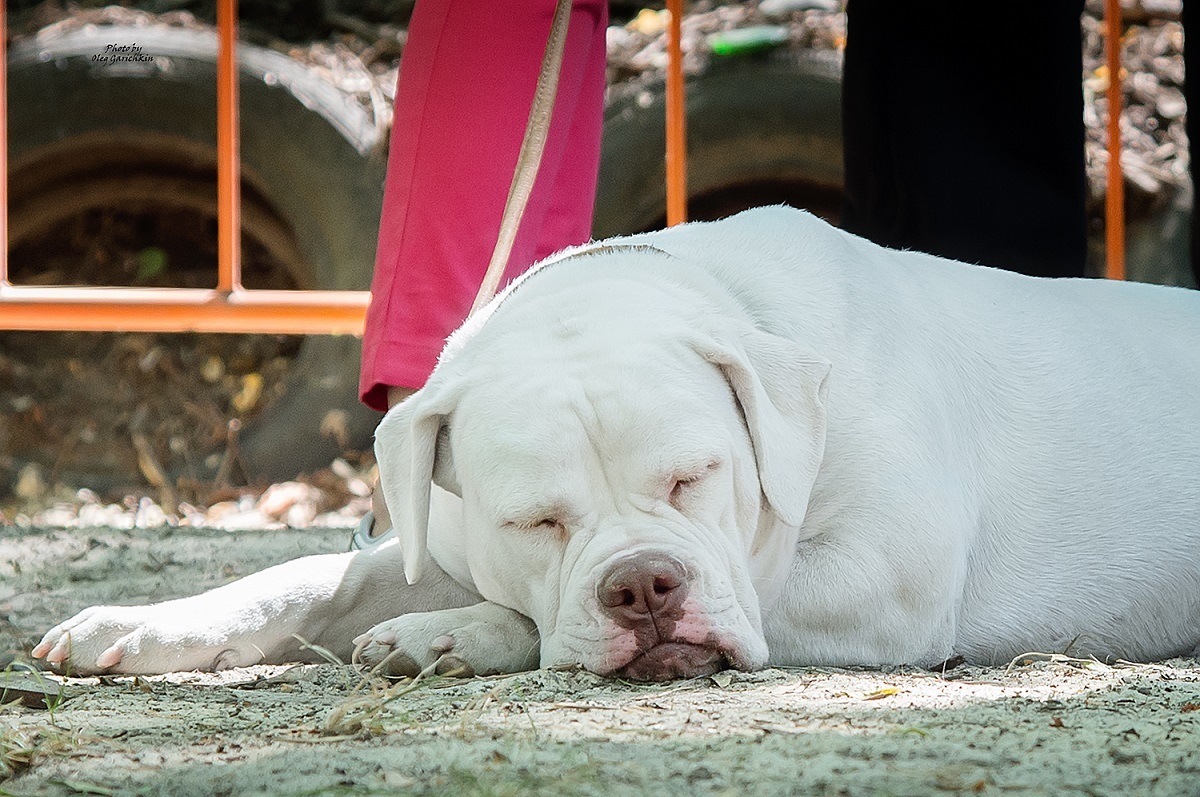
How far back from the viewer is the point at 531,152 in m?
3.46

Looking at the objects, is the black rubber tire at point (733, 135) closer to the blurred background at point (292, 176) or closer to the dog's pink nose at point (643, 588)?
the blurred background at point (292, 176)

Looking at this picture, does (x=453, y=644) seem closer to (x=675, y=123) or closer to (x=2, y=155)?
(x=675, y=123)

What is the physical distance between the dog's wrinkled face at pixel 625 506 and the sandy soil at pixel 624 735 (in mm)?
84

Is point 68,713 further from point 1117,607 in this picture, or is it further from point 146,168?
point 146,168

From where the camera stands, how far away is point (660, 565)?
7.23 feet

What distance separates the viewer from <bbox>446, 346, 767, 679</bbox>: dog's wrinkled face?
2223 millimetres

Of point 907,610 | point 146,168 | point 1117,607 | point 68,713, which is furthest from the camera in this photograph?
point 146,168

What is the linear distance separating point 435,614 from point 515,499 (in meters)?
0.35

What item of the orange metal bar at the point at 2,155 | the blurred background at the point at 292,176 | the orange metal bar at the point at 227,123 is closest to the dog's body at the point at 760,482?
the orange metal bar at the point at 227,123

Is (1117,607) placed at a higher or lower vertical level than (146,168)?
lower

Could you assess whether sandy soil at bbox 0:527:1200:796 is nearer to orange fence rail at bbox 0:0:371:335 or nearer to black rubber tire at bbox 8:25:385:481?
orange fence rail at bbox 0:0:371:335

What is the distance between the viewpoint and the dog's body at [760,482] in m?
2.32

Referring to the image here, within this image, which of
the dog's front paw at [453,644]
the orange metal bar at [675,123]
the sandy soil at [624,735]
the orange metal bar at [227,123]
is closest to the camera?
the sandy soil at [624,735]

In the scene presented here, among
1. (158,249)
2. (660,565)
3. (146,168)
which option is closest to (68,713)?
(660,565)
